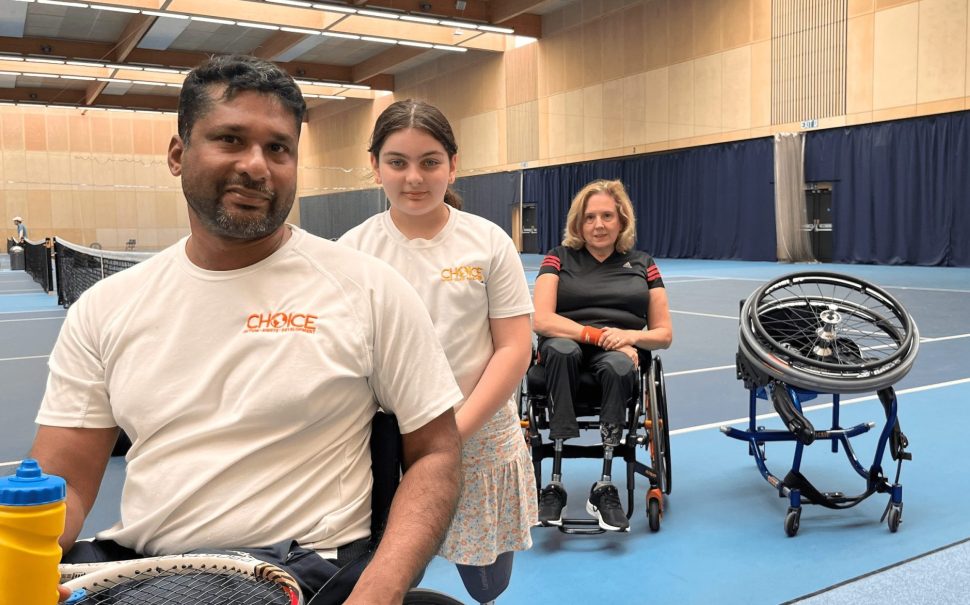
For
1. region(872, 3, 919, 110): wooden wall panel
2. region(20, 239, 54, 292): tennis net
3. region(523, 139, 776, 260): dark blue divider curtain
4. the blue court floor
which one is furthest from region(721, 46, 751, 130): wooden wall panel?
region(20, 239, 54, 292): tennis net

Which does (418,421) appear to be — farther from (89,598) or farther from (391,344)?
(89,598)

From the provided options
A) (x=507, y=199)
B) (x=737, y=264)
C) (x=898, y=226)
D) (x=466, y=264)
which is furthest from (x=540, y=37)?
(x=466, y=264)

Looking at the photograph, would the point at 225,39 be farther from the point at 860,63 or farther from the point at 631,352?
the point at 631,352

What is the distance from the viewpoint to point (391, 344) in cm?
134

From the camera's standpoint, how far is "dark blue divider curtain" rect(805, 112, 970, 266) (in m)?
16.6

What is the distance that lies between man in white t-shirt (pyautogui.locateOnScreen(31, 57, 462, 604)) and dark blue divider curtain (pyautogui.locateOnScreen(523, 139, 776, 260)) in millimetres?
20207

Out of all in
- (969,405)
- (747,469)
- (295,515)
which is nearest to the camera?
(295,515)

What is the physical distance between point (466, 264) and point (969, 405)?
4307mm

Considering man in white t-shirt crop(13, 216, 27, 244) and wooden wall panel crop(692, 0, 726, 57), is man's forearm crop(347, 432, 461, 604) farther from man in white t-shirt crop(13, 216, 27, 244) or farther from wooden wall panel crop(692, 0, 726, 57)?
man in white t-shirt crop(13, 216, 27, 244)

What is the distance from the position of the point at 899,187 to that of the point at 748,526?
16665 millimetres

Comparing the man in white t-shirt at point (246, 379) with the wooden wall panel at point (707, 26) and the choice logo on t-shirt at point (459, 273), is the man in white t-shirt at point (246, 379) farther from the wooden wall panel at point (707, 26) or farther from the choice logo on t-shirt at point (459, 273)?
the wooden wall panel at point (707, 26)

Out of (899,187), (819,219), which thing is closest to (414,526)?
(899,187)

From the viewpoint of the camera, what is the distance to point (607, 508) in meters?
3.19

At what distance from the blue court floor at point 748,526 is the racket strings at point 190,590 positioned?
178 cm
